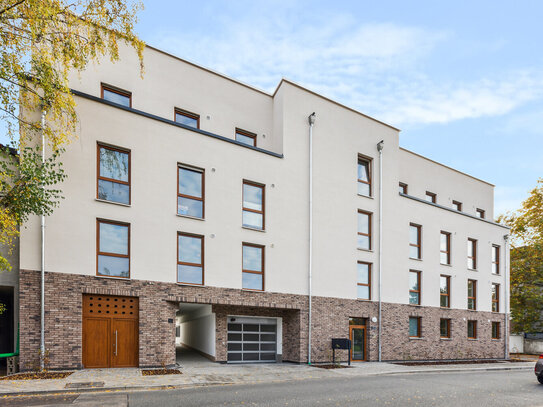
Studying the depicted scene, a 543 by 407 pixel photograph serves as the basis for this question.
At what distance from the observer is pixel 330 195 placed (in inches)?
763

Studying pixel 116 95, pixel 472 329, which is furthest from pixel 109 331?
pixel 472 329

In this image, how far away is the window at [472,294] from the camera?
25469mm

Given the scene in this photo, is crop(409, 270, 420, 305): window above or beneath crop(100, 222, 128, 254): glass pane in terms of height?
beneath

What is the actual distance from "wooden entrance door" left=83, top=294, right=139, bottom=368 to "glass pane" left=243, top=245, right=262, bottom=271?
14.9 feet

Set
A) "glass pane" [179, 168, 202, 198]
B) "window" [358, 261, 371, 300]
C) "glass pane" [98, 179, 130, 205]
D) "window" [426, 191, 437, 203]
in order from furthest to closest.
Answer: "window" [426, 191, 437, 203] → "window" [358, 261, 371, 300] → "glass pane" [179, 168, 202, 198] → "glass pane" [98, 179, 130, 205]

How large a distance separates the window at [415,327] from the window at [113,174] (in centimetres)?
1555

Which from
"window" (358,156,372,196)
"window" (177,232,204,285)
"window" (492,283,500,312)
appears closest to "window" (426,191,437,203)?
"window" (358,156,372,196)

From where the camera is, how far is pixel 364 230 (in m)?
20.8

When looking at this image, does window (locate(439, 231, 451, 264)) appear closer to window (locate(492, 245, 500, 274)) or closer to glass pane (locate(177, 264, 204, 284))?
window (locate(492, 245, 500, 274))

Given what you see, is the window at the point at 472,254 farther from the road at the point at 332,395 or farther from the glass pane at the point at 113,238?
the glass pane at the point at 113,238

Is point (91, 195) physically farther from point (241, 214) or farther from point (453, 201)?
point (453, 201)

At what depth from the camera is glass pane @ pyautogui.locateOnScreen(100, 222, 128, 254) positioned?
46.1 ft

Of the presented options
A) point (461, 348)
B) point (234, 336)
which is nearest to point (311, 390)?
point (234, 336)

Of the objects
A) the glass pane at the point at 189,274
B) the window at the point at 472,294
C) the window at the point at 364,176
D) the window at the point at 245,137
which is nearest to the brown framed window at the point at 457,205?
the window at the point at 472,294
